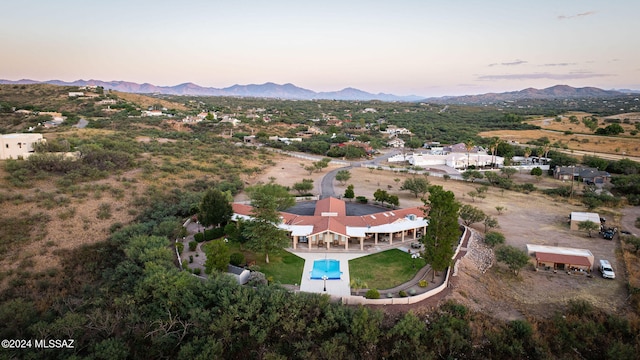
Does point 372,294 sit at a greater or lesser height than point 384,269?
greater

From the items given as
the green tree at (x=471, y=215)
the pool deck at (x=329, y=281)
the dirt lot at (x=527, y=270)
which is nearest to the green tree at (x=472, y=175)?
the dirt lot at (x=527, y=270)

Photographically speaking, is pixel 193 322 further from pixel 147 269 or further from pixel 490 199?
pixel 490 199

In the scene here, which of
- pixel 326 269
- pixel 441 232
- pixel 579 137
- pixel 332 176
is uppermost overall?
pixel 579 137

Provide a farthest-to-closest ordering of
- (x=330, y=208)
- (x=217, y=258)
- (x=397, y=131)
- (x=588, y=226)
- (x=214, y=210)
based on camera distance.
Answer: (x=397, y=131)
(x=330, y=208)
(x=588, y=226)
(x=214, y=210)
(x=217, y=258)

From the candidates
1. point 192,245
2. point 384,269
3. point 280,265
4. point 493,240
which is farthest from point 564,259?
point 192,245

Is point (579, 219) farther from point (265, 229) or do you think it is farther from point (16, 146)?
point (16, 146)

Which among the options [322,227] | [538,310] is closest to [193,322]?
[322,227]
